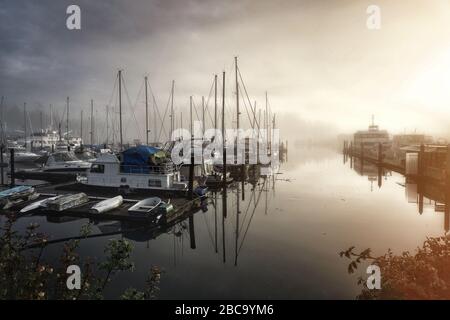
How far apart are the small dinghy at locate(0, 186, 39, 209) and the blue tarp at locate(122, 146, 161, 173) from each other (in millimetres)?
9867

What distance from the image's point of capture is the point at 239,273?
1644cm

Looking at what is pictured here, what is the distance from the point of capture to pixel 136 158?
1318 inches

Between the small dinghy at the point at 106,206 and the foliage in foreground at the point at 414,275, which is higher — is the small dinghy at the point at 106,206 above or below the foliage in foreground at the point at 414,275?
below

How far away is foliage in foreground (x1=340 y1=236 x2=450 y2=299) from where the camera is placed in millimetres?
7238

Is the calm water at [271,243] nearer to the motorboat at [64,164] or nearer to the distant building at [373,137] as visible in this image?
the motorboat at [64,164]

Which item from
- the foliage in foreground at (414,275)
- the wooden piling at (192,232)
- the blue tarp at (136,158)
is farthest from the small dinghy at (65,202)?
the foliage in foreground at (414,275)

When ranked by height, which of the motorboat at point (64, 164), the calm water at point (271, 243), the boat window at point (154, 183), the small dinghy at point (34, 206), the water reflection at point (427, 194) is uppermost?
the motorboat at point (64, 164)

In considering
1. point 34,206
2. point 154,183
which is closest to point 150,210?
point 154,183

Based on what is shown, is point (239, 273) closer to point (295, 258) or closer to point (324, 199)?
point (295, 258)

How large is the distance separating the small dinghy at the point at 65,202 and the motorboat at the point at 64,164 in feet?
81.5

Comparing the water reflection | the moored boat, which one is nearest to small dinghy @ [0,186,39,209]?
the moored boat

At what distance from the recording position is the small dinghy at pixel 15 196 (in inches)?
1055
